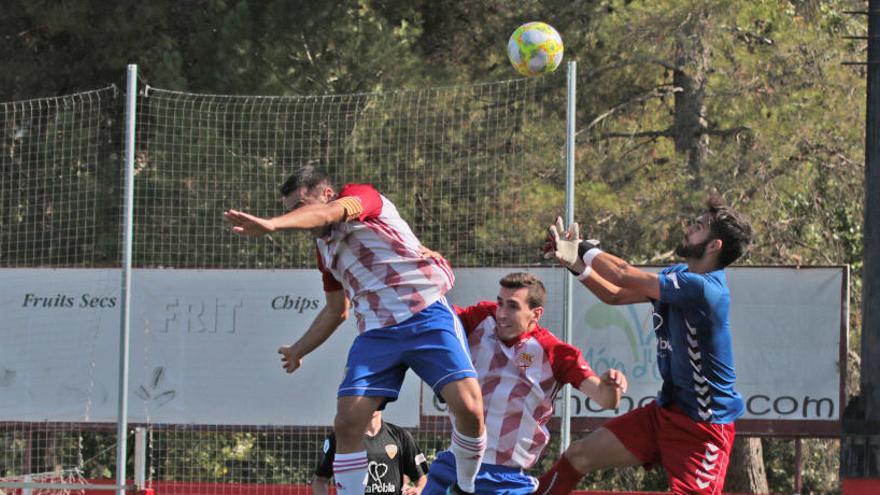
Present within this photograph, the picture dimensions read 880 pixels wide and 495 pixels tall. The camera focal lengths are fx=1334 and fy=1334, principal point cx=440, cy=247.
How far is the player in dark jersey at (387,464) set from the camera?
664 cm

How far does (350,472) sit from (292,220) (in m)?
1.19

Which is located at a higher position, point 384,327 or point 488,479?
point 384,327

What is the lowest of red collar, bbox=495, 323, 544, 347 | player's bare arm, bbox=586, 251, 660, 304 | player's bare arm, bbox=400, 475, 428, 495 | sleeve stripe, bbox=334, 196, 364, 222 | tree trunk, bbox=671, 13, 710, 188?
player's bare arm, bbox=400, 475, 428, 495

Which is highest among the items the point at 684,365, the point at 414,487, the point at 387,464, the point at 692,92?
the point at 692,92

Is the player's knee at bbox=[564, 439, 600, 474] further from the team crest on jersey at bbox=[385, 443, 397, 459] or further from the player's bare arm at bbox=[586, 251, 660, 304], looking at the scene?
the team crest on jersey at bbox=[385, 443, 397, 459]

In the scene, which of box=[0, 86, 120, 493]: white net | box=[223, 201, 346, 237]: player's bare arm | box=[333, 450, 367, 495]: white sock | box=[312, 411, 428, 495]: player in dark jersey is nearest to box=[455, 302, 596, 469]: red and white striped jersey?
box=[333, 450, 367, 495]: white sock

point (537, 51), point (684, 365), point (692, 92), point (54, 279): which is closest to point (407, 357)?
point (684, 365)

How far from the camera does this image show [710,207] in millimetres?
5848

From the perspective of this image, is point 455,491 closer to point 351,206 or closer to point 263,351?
point 351,206

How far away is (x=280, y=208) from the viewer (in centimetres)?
1195

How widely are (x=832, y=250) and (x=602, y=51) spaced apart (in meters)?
3.43

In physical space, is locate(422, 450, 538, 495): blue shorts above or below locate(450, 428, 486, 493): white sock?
below

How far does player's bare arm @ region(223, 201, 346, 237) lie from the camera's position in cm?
479

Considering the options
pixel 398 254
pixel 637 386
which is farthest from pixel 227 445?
pixel 398 254
